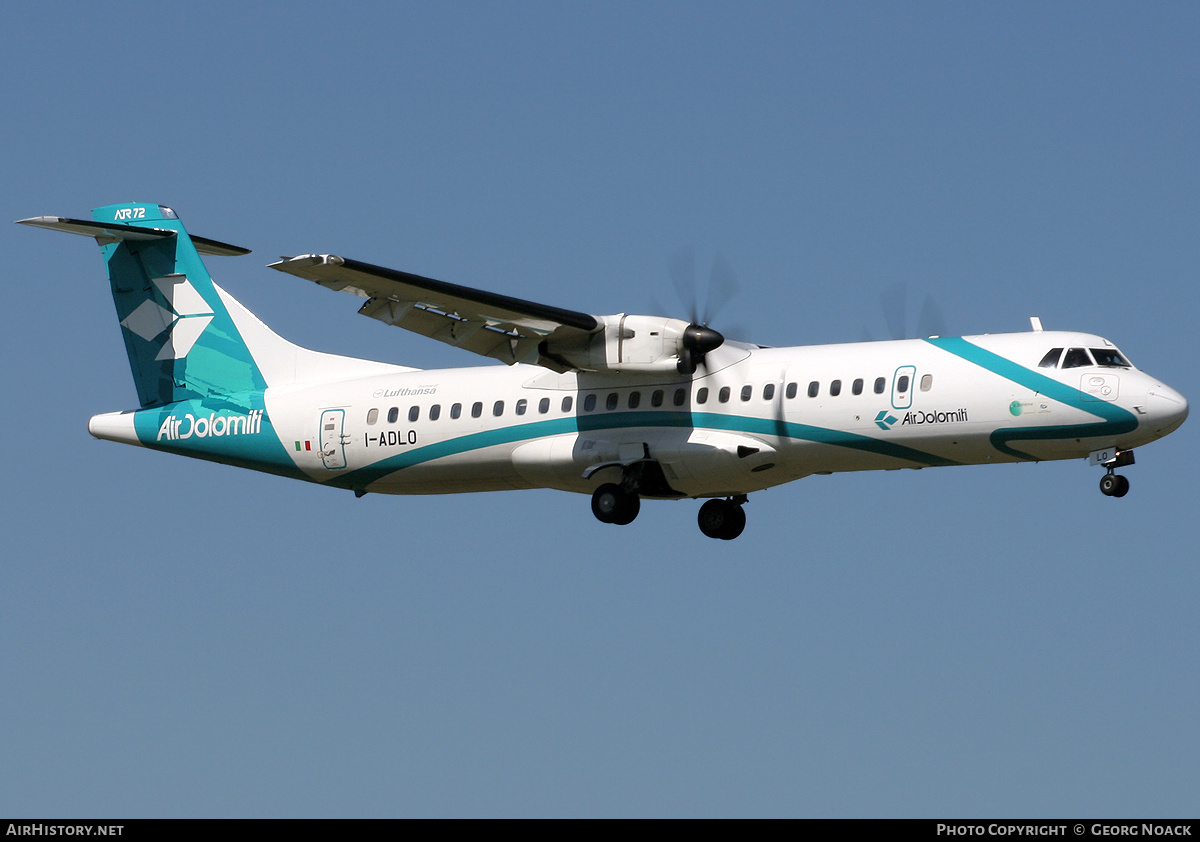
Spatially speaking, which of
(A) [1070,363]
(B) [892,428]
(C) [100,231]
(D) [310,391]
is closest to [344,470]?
(D) [310,391]

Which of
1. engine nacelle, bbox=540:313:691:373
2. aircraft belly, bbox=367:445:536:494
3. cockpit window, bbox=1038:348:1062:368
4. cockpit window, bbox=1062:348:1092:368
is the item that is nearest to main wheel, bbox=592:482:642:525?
aircraft belly, bbox=367:445:536:494

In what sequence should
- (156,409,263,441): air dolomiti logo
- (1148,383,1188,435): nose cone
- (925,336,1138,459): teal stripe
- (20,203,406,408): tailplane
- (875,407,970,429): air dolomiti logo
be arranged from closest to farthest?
(1148,383,1188,435): nose cone < (925,336,1138,459): teal stripe < (875,407,970,429): air dolomiti logo < (156,409,263,441): air dolomiti logo < (20,203,406,408): tailplane

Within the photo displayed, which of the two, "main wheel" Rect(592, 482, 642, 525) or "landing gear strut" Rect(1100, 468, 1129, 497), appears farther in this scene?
"main wheel" Rect(592, 482, 642, 525)

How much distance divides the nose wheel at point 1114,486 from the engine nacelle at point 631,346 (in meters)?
5.82

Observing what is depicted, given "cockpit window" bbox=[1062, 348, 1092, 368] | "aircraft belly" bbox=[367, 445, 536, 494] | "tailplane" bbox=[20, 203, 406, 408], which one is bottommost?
"aircraft belly" bbox=[367, 445, 536, 494]

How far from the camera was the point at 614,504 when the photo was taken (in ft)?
75.7

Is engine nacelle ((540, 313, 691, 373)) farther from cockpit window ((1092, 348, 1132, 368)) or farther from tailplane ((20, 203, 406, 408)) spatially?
cockpit window ((1092, 348, 1132, 368))

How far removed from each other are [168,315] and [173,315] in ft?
0.29

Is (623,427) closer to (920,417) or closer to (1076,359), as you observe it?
(920,417)

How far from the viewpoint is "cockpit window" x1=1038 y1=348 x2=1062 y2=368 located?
21.0 metres

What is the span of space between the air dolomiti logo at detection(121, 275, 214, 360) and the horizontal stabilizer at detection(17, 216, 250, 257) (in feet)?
2.48

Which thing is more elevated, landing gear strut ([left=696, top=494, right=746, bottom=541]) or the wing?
the wing

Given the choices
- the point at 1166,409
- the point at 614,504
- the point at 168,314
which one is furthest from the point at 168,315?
the point at 1166,409

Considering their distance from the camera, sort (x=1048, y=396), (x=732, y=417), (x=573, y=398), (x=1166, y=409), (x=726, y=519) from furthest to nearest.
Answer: (x=726, y=519) → (x=573, y=398) → (x=732, y=417) → (x=1048, y=396) → (x=1166, y=409)
